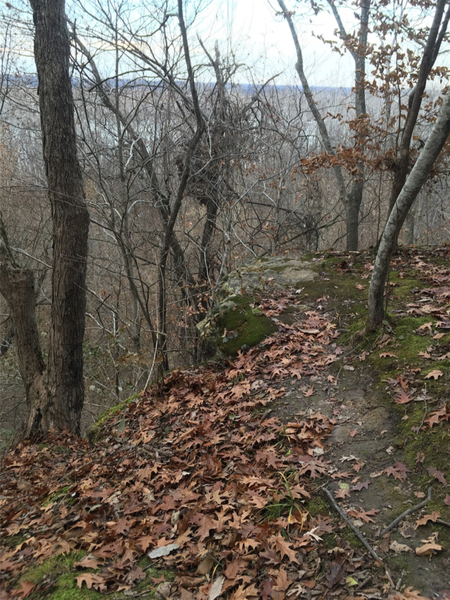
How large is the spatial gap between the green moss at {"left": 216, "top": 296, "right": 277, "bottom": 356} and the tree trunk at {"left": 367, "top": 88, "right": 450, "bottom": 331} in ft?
4.78

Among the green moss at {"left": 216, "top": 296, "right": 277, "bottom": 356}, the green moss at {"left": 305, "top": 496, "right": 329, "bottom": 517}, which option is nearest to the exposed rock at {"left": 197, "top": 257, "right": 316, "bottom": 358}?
the green moss at {"left": 216, "top": 296, "right": 277, "bottom": 356}

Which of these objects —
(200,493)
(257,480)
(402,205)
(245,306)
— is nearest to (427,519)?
(257,480)

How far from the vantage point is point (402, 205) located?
3.77 m

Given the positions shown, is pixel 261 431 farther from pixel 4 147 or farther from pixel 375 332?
pixel 4 147

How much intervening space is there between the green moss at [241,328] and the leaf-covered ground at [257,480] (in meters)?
0.20

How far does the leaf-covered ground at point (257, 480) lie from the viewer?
2281mm

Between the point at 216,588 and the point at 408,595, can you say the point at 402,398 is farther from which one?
the point at 216,588

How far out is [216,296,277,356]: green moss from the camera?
532 cm

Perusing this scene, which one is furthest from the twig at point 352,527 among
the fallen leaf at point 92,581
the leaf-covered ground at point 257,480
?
the fallen leaf at point 92,581

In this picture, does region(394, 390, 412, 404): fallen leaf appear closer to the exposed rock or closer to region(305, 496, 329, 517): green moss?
region(305, 496, 329, 517): green moss

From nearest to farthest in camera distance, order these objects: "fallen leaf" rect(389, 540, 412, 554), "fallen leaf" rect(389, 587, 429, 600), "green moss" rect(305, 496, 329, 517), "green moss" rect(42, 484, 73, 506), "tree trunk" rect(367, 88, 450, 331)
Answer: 1. "fallen leaf" rect(389, 587, 429, 600)
2. "fallen leaf" rect(389, 540, 412, 554)
3. "green moss" rect(305, 496, 329, 517)
4. "tree trunk" rect(367, 88, 450, 331)
5. "green moss" rect(42, 484, 73, 506)

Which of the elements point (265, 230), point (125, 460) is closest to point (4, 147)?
point (265, 230)

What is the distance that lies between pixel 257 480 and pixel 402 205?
9.07 ft

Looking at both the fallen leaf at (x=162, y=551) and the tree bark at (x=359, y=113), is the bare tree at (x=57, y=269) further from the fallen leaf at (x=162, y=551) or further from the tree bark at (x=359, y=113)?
the tree bark at (x=359, y=113)
